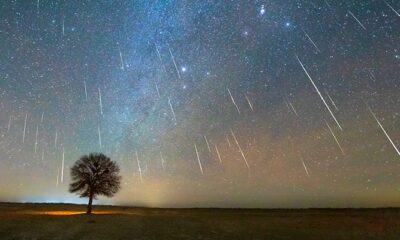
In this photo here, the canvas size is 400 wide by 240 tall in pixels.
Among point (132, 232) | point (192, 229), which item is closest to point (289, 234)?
point (192, 229)

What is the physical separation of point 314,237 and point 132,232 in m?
17.1

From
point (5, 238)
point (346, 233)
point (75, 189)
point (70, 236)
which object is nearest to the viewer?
point (5, 238)

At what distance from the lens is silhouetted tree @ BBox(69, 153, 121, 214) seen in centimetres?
5912

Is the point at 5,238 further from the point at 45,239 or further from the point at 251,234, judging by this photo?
the point at 251,234

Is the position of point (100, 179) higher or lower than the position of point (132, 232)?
higher

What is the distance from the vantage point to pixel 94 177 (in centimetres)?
5962

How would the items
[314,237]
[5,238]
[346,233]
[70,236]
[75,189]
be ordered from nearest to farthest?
[5,238] → [70,236] → [314,237] → [346,233] → [75,189]

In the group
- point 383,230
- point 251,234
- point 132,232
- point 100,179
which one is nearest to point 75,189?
point 100,179

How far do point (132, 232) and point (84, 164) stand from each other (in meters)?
27.8

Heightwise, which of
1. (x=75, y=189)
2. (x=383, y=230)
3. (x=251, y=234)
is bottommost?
(x=383, y=230)

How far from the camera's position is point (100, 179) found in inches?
2356

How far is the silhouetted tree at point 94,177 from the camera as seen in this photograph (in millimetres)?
59125

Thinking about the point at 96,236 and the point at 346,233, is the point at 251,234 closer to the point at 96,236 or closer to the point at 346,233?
the point at 346,233

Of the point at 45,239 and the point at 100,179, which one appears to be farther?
the point at 100,179
